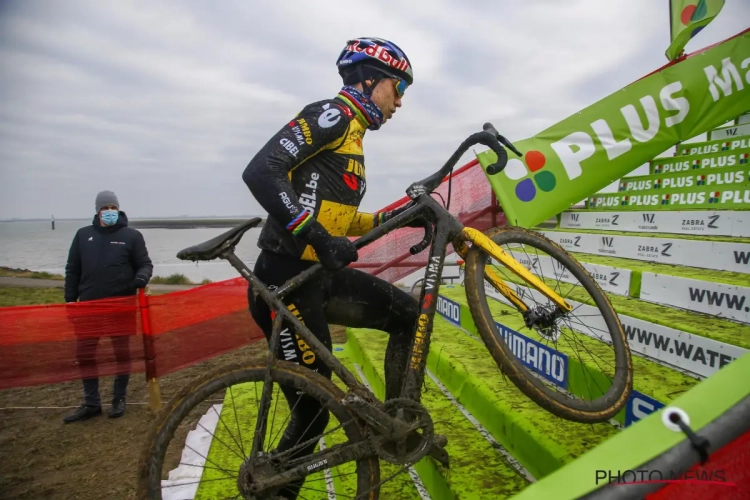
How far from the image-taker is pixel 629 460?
876 mm

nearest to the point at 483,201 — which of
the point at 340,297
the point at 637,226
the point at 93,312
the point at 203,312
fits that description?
the point at 637,226

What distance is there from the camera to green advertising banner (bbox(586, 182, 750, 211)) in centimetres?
475

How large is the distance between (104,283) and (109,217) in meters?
0.82

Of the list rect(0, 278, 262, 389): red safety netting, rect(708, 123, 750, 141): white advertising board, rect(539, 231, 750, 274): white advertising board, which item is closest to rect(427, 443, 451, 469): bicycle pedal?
rect(539, 231, 750, 274): white advertising board

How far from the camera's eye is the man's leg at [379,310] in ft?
8.00

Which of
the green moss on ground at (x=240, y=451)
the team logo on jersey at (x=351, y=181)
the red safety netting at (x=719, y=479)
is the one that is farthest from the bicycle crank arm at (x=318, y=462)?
the red safety netting at (x=719, y=479)

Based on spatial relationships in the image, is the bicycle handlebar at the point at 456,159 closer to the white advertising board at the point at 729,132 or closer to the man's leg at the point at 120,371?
the man's leg at the point at 120,371

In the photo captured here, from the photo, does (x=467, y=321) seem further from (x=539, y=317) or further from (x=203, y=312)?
(x=203, y=312)

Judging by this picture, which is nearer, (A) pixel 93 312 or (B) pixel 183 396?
(B) pixel 183 396

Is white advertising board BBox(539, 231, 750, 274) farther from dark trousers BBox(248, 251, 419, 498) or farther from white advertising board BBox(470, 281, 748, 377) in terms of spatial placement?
dark trousers BBox(248, 251, 419, 498)

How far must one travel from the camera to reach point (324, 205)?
2254 mm

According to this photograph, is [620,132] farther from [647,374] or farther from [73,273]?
[73,273]

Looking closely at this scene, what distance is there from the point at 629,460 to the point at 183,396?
1.77m

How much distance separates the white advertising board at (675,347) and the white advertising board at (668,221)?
1843 millimetres
